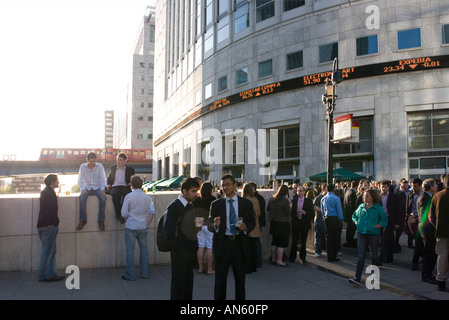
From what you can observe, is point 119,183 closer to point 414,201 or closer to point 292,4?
point 414,201

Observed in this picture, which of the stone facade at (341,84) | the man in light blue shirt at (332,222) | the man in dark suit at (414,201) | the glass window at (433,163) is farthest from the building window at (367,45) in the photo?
the man in light blue shirt at (332,222)

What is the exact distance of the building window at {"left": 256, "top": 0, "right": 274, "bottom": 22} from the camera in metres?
30.8

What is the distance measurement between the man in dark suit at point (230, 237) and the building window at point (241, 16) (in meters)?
30.0

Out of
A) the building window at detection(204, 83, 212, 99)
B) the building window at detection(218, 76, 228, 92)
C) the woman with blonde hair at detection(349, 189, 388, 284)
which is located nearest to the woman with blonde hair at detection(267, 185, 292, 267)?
the woman with blonde hair at detection(349, 189, 388, 284)

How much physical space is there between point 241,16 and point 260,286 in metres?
30.7

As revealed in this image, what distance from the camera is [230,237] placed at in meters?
5.32

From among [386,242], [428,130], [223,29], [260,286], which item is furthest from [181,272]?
[223,29]

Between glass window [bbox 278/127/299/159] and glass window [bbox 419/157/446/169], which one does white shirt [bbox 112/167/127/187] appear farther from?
glass window [bbox 278/127/299/159]

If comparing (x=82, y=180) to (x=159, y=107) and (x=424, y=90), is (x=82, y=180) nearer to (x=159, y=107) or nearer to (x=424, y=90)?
(x=424, y=90)

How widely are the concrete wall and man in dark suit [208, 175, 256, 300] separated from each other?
366 centimetres

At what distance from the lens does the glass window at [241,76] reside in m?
32.5

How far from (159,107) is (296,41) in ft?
126

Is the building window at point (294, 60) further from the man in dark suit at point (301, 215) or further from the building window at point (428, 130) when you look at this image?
the man in dark suit at point (301, 215)
